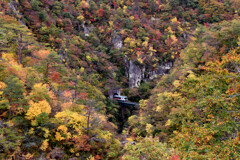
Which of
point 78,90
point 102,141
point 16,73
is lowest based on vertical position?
point 102,141

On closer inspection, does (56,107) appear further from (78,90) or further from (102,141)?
(78,90)

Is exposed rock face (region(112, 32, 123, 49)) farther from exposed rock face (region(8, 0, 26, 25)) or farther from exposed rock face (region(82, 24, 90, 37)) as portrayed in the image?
exposed rock face (region(8, 0, 26, 25))

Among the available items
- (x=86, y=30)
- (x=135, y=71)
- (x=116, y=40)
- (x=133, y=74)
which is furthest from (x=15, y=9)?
(x=135, y=71)

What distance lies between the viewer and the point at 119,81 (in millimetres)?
37594

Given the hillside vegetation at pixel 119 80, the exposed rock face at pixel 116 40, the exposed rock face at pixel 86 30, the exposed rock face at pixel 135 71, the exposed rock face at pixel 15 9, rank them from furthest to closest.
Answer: the exposed rock face at pixel 116 40 < the exposed rock face at pixel 135 71 < the exposed rock face at pixel 86 30 < the exposed rock face at pixel 15 9 < the hillside vegetation at pixel 119 80

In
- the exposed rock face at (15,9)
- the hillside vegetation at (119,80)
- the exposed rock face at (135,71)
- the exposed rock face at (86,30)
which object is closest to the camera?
the hillside vegetation at (119,80)

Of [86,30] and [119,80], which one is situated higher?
[86,30]

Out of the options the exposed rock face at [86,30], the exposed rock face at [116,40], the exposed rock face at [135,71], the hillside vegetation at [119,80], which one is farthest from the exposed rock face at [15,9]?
the exposed rock face at [135,71]

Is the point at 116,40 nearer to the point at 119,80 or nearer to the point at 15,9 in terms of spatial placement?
the point at 119,80

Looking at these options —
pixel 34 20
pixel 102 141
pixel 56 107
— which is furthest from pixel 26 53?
pixel 102 141

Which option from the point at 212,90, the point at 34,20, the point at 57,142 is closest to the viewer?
the point at 212,90

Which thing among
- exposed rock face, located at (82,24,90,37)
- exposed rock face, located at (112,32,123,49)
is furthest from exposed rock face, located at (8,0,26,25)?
exposed rock face, located at (112,32,123,49)

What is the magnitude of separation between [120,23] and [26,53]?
29.2m

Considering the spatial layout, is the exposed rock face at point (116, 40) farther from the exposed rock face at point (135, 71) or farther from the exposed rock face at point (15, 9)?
the exposed rock face at point (15, 9)
